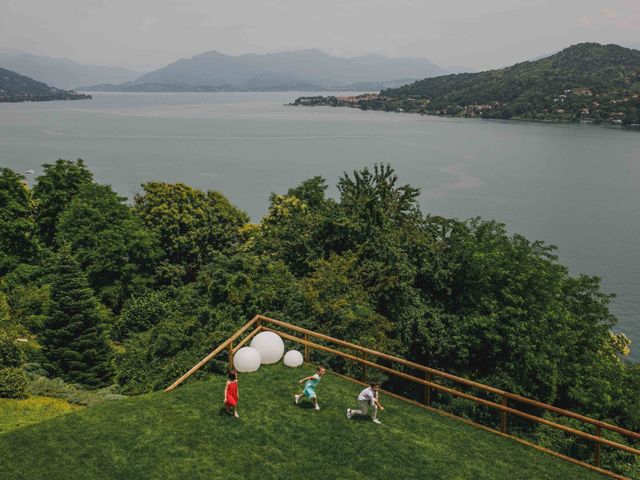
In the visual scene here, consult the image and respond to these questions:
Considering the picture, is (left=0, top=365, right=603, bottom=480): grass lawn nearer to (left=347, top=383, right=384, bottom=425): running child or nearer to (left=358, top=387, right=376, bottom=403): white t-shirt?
(left=347, top=383, right=384, bottom=425): running child

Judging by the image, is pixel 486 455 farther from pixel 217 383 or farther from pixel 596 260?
pixel 596 260

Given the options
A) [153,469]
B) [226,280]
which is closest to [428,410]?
[153,469]

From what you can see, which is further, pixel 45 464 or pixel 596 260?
pixel 596 260

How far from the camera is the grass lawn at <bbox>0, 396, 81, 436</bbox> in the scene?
510 inches

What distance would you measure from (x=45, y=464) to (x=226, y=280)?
1234cm

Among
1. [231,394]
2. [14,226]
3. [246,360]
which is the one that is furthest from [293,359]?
[14,226]

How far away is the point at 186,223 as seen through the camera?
135 feet

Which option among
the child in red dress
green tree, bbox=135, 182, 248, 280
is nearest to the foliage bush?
the child in red dress

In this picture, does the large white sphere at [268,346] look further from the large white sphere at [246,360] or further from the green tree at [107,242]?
the green tree at [107,242]

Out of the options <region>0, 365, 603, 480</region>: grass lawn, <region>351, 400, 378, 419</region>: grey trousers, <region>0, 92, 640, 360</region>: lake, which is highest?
<region>351, 400, 378, 419</region>: grey trousers

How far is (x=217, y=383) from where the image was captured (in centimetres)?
1387

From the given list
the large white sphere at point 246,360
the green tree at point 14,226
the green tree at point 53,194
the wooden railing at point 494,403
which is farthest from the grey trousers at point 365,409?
the green tree at point 53,194

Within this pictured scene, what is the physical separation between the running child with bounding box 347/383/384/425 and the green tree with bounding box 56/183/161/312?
79.5ft

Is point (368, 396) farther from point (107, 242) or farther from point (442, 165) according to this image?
point (442, 165)
